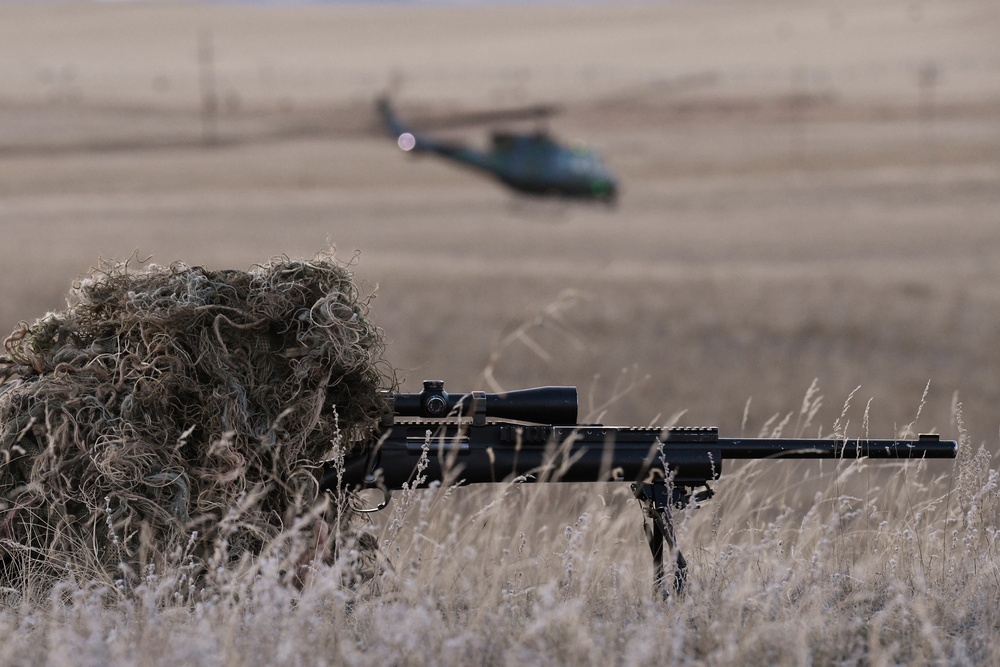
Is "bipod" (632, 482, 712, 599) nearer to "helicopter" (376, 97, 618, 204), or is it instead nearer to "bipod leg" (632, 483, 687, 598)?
"bipod leg" (632, 483, 687, 598)

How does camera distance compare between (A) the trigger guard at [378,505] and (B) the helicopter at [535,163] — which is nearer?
(A) the trigger guard at [378,505]

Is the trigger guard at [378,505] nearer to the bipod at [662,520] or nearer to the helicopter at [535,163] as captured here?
the bipod at [662,520]

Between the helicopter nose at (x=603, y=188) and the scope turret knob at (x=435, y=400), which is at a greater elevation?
the helicopter nose at (x=603, y=188)

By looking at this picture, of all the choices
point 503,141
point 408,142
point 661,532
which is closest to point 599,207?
point 503,141

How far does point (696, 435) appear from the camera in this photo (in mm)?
4445

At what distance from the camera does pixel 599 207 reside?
126 feet

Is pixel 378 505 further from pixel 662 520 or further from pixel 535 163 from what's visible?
pixel 535 163

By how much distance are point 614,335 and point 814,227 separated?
1559cm

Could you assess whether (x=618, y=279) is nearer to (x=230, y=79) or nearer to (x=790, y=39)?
(x=230, y=79)

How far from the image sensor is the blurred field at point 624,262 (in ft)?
12.5

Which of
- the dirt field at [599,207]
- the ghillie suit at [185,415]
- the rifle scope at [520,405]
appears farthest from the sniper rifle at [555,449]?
the dirt field at [599,207]

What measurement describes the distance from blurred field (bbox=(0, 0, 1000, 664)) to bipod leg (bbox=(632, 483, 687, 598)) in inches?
3.8

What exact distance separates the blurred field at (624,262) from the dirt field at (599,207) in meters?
0.13

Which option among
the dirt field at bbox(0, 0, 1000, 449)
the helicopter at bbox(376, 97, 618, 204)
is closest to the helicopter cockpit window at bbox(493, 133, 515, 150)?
the helicopter at bbox(376, 97, 618, 204)
